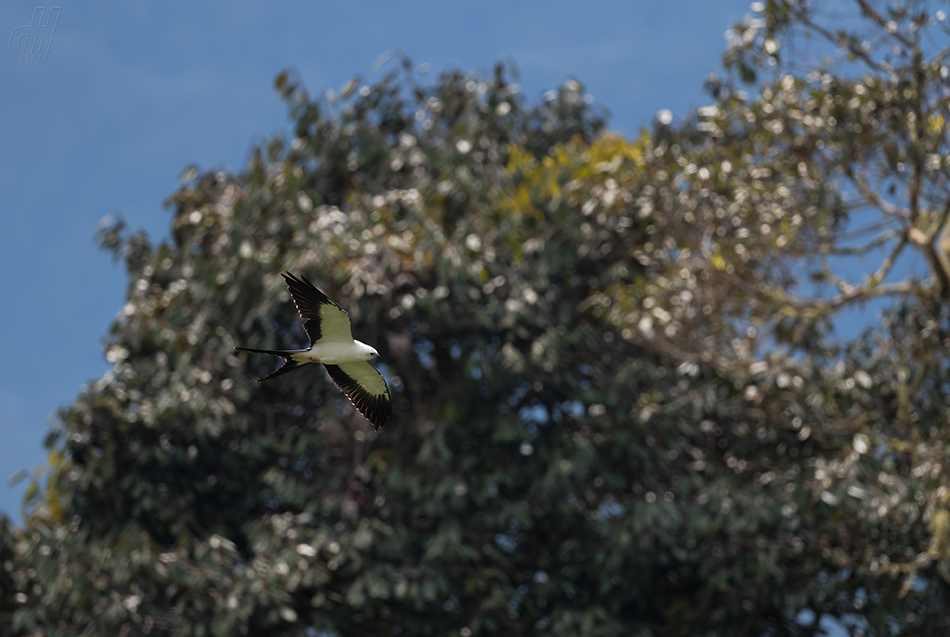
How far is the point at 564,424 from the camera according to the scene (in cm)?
986

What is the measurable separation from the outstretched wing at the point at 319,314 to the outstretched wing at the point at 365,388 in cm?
32

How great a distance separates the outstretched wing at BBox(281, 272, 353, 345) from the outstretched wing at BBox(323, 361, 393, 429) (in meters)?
0.32

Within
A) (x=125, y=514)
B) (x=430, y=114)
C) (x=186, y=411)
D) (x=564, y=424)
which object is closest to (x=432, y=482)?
(x=564, y=424)

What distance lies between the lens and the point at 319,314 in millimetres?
4570

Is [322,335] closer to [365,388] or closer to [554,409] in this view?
[365,388]

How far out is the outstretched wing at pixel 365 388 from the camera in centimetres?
500

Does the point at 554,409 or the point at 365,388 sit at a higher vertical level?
the point at 554,409

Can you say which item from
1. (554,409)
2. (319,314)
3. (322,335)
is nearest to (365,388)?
(322,335)

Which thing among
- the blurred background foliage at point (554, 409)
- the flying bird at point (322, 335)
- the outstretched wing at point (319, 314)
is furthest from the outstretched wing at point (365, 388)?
the blurred background foliage at point (554, 409)

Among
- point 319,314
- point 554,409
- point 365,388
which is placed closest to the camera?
point 319,314

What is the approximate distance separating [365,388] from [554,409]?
5.04 m

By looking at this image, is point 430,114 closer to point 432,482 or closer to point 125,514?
point 432,482

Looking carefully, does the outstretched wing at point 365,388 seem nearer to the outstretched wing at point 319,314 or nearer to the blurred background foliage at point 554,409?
the outstretched wing at point 319,314

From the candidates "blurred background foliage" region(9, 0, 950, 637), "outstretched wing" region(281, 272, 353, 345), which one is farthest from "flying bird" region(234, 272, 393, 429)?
"blurred background foliage" region(9, 0, 950, 637)
